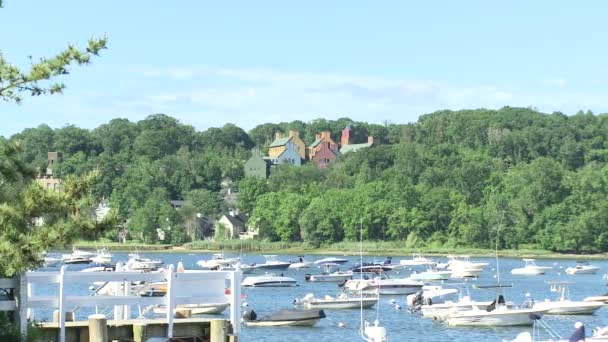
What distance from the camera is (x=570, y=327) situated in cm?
6019

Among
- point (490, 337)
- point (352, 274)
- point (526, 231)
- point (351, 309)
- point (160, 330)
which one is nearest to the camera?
point (160, 330)

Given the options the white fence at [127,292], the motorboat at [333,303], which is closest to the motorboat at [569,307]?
the motorboat at [333,303]

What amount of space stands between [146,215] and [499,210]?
5720cm

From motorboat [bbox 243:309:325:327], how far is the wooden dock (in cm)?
3359

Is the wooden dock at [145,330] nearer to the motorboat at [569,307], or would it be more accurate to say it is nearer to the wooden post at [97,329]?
the wooden post at [97,329]

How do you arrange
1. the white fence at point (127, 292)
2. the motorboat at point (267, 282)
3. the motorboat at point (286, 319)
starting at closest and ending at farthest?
the white fence at point (127, 292), the motorboat at point (286, 319), the motorboat at point (267, 282)

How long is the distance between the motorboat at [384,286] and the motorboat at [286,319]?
2068 cm

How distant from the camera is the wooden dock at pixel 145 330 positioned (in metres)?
22.8

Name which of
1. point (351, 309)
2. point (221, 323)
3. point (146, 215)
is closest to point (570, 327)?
point (351, 309)

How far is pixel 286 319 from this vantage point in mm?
58219

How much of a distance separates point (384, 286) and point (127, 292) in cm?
6085

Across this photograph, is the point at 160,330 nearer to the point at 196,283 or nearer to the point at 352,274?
the point at 196,283

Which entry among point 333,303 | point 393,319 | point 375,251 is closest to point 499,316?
point 393,319

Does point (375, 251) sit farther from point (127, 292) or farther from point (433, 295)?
point (127, 292)
